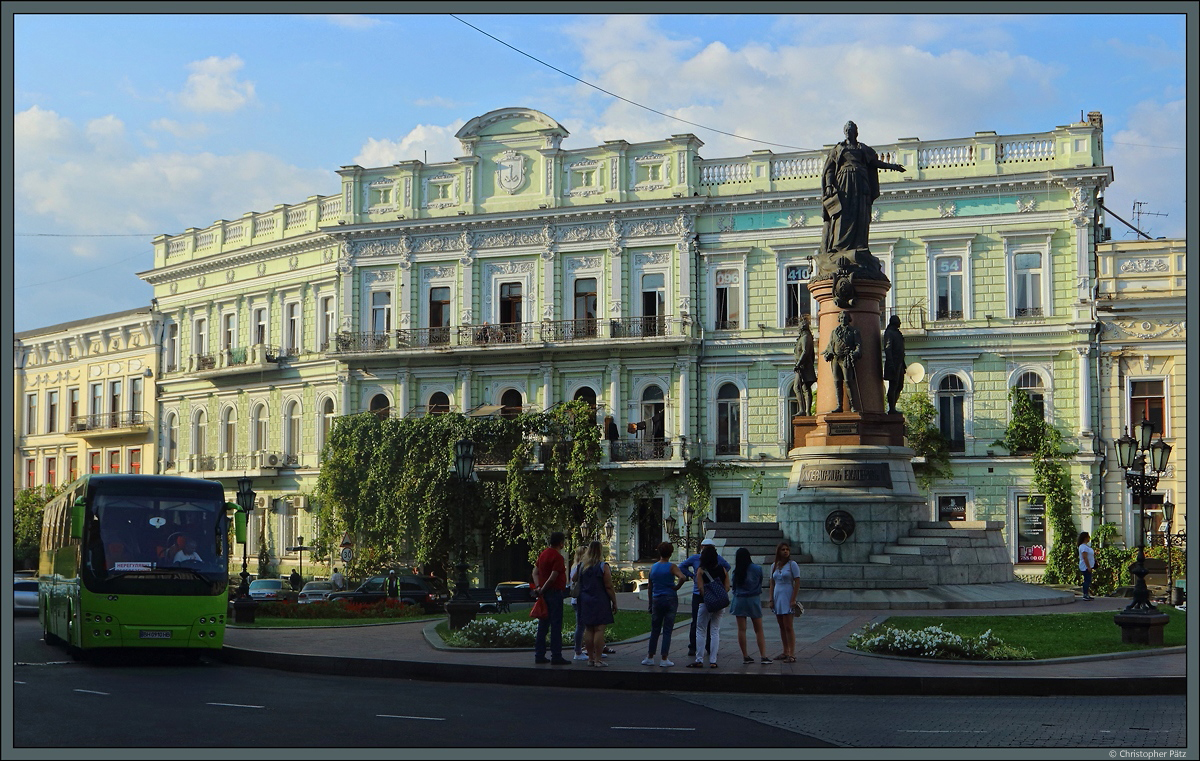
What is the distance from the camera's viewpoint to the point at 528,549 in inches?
1917

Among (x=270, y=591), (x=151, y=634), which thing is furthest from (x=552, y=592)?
(x=270, y=591)

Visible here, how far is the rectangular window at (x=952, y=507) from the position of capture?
4534 cm

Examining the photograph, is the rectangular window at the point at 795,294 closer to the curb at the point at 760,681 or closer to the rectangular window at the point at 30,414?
the curb at the point at 760,681

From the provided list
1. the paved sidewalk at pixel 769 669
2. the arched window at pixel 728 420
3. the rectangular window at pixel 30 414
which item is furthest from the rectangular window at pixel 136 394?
the paved sidewalk at pixel 769 669

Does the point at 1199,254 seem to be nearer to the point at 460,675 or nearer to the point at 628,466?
the point at 460,675

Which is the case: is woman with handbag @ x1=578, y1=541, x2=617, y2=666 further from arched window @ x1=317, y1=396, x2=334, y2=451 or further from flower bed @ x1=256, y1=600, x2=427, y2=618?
arched window @ x1=317, y1=396, x2=334, y2=451

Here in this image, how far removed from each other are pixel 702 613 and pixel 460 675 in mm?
3332

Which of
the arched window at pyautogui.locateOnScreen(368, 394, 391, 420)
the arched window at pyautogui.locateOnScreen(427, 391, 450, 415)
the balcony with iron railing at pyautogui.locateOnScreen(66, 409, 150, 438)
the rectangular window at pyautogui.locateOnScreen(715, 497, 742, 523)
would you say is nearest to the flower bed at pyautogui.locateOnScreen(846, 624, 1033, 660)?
the rectangular window at pyautogui.locateOnScreen(715, 497, 742, 523)

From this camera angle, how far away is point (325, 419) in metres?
55.0

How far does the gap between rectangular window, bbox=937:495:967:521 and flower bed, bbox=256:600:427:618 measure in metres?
20.9

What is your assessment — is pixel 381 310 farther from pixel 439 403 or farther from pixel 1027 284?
pixel 1027 284

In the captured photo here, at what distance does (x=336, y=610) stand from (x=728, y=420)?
21243 mm

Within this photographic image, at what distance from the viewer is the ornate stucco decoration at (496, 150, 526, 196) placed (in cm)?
5106

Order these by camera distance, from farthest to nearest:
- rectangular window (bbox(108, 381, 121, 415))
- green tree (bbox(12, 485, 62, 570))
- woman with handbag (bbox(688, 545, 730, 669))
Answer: green tree (bbox(12, 485, 62, 570)) < rectangular window (bbox(108, 381, 121, 415)) < woman with handbag (bbox(688, 545, 730, 669))
